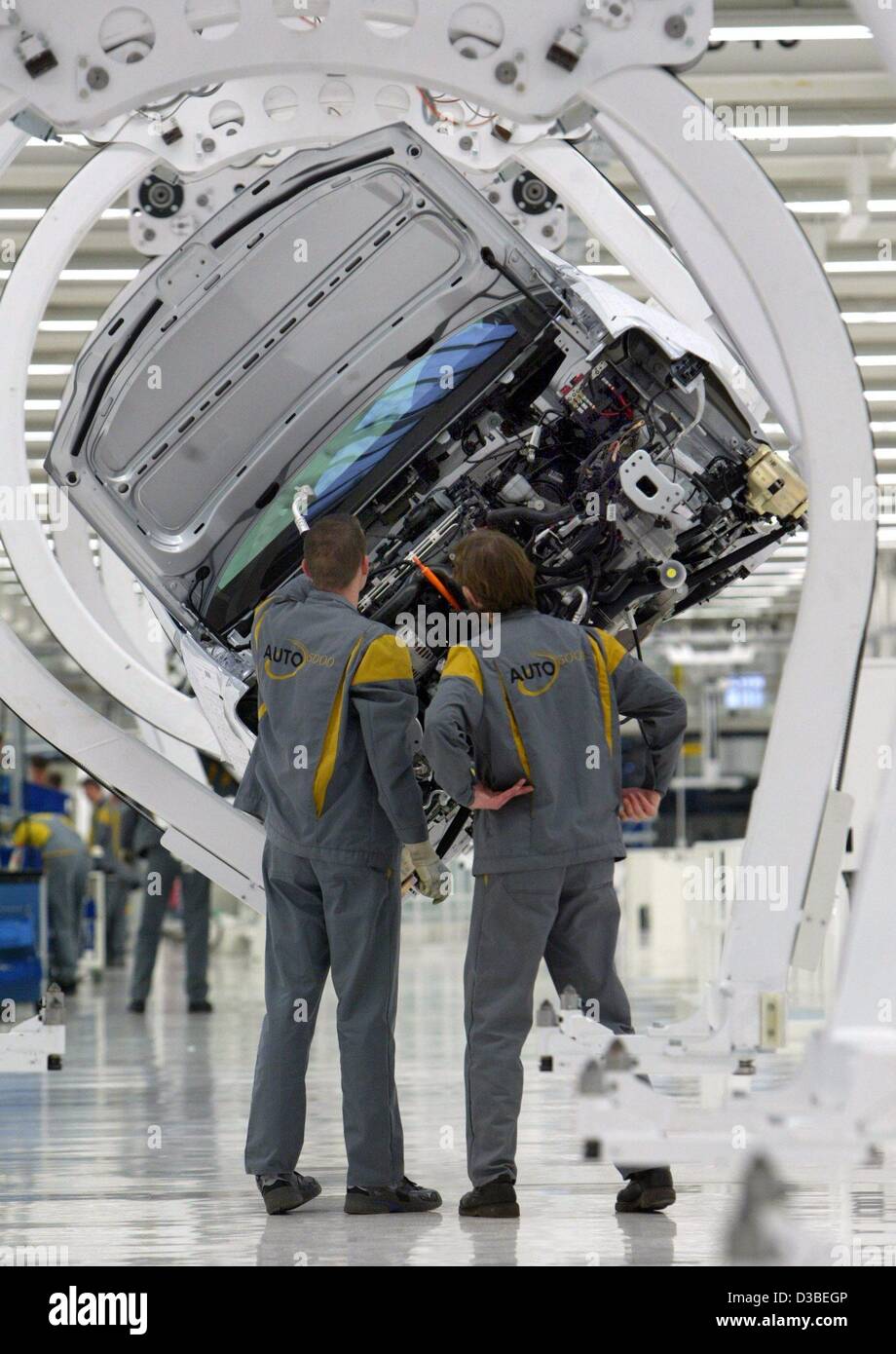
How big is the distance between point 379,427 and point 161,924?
24.5 ft

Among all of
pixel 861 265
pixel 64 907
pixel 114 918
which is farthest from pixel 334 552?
pixel 114 918

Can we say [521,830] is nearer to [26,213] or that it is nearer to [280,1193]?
[280,1193]

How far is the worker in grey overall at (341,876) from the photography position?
4.62 meters

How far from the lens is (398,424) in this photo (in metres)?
5.41

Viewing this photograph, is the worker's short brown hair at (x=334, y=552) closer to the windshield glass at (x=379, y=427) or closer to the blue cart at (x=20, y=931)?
the windshield glass at (x=379, y=427)

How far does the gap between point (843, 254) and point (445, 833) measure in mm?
5769

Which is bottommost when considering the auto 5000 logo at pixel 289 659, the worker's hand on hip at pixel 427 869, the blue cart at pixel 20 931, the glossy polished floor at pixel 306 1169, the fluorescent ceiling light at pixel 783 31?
the glossy polished floor at pixel 306 1169

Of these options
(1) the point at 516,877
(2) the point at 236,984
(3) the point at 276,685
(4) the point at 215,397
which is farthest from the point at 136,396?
(2) the point at 236,984

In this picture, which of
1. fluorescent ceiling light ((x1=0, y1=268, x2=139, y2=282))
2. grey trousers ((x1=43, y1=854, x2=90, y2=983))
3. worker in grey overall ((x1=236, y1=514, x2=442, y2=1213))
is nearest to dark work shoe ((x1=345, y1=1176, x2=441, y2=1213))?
worker in grey overall ((x1=236, y1=514, x2=442, y2=1213))

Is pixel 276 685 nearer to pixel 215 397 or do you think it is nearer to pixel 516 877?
pixel 516 877

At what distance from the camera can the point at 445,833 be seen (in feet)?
18.2

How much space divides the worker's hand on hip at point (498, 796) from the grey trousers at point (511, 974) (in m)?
0.19

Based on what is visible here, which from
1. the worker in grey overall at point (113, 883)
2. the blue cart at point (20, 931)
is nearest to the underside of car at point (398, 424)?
the blue cart at point (20, 931)

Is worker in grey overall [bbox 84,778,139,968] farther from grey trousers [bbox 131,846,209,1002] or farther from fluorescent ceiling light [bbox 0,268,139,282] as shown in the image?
fluorescent ceiling light [bbox 0,268,139,282]
